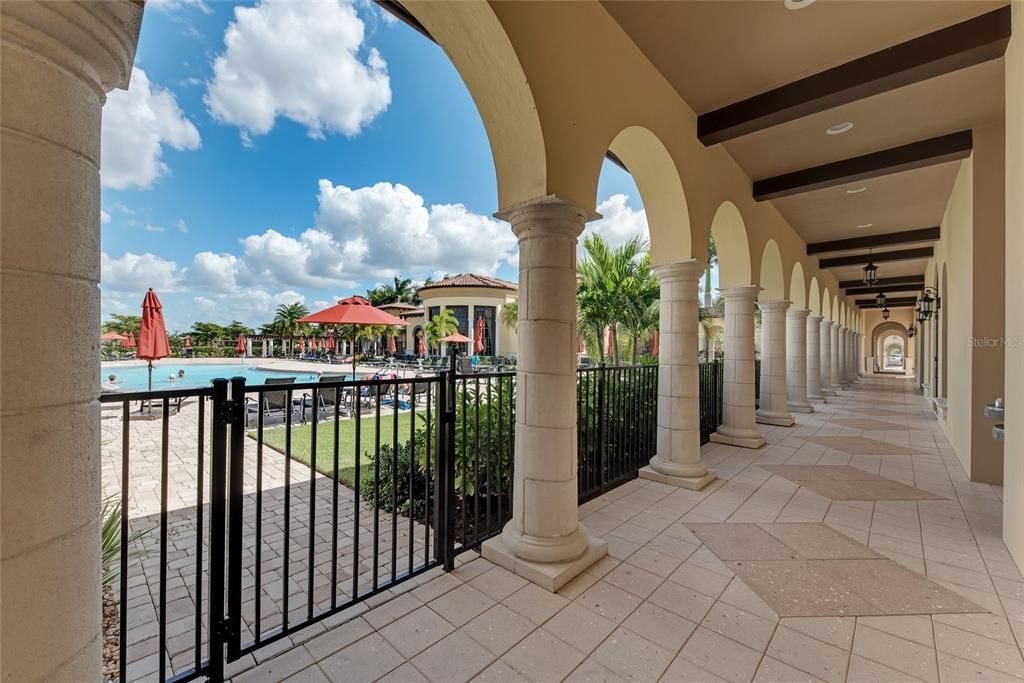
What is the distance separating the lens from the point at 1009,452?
2.86 m

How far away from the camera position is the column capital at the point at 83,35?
2.72 ft

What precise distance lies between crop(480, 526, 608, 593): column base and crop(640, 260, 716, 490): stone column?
1703 mm

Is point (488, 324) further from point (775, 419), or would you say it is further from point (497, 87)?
point (497, 87)

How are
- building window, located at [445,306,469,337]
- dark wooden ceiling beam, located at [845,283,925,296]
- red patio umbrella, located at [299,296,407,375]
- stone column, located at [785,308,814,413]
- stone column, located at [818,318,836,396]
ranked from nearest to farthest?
red patio umbrella, located at [299,296,407,375] → stone column, located at [785,308,814,413] → stone column, located at [818,318,836,396] → dark wooden ceiling beam, located at [845,283,925,296] → building window, located at [445,306,469,337]

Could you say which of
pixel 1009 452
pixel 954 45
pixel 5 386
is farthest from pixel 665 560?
pixel 954 45

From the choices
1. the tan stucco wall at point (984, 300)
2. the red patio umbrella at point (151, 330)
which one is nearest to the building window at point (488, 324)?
the red patio umbrella at point (151, 330)

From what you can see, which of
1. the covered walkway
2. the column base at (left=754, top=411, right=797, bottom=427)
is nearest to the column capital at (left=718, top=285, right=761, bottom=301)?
the covered walkway

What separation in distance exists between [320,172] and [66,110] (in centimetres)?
3422

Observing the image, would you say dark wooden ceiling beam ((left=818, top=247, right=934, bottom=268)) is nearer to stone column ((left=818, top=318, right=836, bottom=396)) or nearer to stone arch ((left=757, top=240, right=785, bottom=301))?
stone column ((left=818, top=318, right=836, bottom=396))

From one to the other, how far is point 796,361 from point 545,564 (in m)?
9.06

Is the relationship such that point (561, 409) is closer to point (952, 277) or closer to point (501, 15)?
point (501, 15)

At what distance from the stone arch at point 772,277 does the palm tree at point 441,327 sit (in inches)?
690

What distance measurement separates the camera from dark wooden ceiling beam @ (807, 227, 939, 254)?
848 cm

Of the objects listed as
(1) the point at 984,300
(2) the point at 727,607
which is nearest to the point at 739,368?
(1) the point at 984,300
